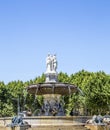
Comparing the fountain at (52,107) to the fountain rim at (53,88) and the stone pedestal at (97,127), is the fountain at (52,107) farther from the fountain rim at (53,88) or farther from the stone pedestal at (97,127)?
the stone pedestal at (97,127)

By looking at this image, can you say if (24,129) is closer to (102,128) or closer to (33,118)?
(33,118)

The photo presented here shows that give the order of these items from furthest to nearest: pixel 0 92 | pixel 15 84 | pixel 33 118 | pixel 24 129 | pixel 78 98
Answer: pixel 15 84
pixel 0 92
pixel 78 98
pixel 33 118
pixel 24 129

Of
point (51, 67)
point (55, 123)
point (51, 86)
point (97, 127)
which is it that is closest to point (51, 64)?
point (51, 67)

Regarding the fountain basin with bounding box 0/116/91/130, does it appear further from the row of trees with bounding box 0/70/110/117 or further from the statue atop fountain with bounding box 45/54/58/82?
the row of trees with bounding box 0/70/110/117

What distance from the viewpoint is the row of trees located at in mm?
55753

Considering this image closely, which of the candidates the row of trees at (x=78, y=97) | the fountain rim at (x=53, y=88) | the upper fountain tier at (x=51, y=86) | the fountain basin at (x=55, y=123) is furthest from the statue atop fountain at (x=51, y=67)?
the row of trees at (x=78, y=97)

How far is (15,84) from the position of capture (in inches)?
2830

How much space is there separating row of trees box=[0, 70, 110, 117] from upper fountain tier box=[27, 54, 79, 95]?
34.4ft

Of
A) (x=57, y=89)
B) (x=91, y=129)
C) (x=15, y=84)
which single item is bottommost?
(x=91, y=129)

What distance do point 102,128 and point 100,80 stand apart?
2863 centimetres

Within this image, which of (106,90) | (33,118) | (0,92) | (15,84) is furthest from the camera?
(15,84)

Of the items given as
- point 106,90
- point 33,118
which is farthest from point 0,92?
point 33,118

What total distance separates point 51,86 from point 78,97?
2489 centimetres

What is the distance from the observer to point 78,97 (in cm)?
5978
